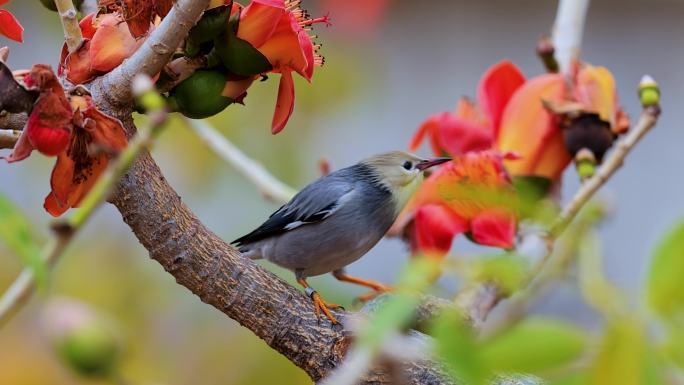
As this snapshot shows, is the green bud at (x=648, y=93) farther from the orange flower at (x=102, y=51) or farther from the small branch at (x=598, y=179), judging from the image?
the orange flower at (x=102, y=51)

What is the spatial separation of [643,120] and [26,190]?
3.18 ft

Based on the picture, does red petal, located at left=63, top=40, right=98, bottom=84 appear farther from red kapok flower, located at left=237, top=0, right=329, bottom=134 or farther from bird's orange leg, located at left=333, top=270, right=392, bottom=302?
bird's orange leg, located at left=333, top=270, right=392, bottom=302

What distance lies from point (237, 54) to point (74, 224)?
33 centimetres

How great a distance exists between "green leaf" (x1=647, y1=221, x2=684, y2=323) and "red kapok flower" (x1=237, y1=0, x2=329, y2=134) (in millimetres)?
400

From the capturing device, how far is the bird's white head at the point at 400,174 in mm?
1301

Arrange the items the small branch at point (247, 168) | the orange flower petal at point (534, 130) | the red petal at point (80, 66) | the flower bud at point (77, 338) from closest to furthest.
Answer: the flower bud at point (77, 338) < the red petal at point (80, 66) < the orange flower petal at point (534, 130) < the small branch at point (247, 168)

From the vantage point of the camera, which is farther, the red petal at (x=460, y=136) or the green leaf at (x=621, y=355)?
the red petal at (x=460, y=136)

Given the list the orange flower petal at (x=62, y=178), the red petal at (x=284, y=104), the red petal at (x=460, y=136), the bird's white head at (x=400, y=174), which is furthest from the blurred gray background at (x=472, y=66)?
the orange flower petal at (x=62, y=178)

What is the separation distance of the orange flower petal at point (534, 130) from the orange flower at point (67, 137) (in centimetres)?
52

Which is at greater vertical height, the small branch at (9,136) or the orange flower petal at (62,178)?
the small branch at (9,136)

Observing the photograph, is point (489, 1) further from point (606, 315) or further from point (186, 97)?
point (606, 315)

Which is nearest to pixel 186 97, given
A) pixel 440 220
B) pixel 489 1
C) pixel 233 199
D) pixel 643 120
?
pixel 440 220

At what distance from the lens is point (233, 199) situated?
1.51m

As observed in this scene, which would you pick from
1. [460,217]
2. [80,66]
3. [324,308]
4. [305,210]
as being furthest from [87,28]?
[305,210]
